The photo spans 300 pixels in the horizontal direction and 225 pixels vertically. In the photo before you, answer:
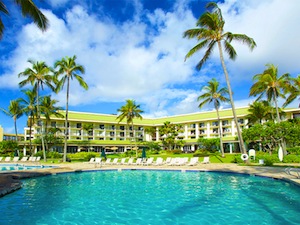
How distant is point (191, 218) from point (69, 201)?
5029 mm

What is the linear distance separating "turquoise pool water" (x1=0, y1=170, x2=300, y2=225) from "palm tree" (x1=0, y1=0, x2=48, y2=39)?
297 inches

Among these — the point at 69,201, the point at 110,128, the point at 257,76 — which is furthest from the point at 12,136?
the point at 69,201

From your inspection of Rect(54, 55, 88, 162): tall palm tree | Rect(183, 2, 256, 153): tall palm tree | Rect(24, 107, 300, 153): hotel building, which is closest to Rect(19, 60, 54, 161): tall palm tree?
Rect(54, 55, 88, 162): tall palm tree

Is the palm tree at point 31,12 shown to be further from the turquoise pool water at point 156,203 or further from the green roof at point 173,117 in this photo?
the green roof at point 173,117

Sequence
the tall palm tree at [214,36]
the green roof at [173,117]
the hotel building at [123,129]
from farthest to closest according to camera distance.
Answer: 1. the green roof at [173,117]
2. the hotel building at [123,129]
3. the tall palm tree at [214,36]

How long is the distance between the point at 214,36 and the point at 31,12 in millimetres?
14862

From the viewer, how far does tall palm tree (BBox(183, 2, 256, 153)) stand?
20.5 metres

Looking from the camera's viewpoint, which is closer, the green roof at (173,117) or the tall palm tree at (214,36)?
the tall palm tree at (214,36)

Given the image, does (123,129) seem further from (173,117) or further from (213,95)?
(213,95)

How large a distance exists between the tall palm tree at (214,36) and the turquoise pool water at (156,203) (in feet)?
31.4

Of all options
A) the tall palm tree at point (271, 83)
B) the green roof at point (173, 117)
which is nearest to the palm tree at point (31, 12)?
the tall palm tree at point (271, 83)

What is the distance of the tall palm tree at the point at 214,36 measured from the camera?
20.5 m

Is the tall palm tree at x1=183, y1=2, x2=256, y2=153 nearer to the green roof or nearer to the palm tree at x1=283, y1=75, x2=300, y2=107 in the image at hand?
the palm tree at x1=283, y1=75, x2=300, y2=107

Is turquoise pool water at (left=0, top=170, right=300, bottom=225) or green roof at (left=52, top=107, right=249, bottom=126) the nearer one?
turquoise pool water at (left=0, top=170, right=300, bottom=225)
